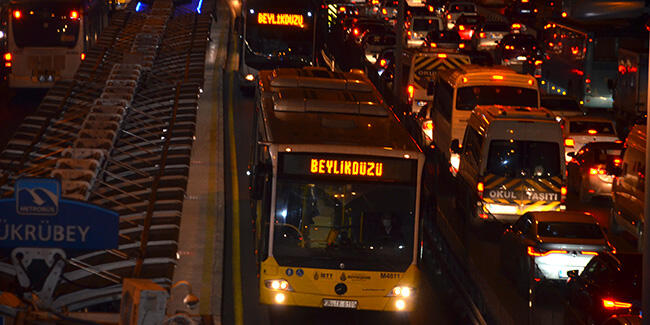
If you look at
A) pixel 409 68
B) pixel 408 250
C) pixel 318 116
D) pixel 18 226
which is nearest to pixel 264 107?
pixel 318 116

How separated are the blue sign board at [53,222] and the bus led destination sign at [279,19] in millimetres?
25945

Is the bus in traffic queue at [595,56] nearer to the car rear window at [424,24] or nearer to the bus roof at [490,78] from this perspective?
the bus roof at [490,78]

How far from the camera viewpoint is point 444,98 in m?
28.5

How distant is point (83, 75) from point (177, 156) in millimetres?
10131

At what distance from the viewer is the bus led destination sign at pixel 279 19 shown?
3653 cm

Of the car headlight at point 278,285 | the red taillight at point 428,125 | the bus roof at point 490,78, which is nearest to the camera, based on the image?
the car headlight at point 278,285

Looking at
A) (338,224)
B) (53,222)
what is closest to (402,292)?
(338,224)

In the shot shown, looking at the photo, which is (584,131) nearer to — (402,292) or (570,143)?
(570,143)

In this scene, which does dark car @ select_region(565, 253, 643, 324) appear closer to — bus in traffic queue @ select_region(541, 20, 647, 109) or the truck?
the truck

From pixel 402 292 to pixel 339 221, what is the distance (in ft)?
4.69

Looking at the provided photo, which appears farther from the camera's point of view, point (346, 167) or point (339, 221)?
point (346, 167)

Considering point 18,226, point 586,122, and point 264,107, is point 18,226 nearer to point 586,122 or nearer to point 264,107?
point 264,107

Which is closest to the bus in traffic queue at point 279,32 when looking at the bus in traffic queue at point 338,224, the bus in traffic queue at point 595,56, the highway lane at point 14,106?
the highway lane at point 14,106

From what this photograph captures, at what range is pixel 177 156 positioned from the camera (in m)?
21.3
